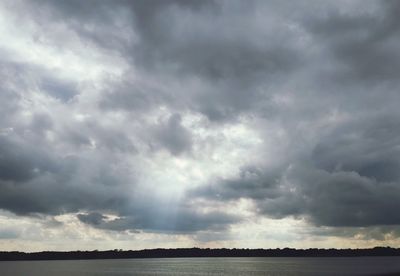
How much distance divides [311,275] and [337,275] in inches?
464

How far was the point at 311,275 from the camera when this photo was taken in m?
192

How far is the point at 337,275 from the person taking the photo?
7589 inches
